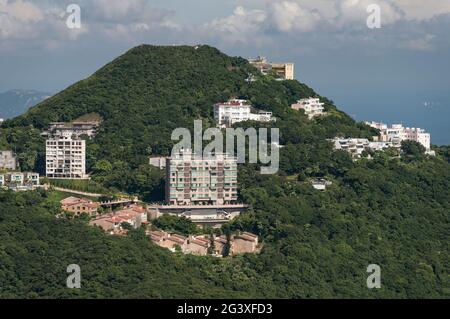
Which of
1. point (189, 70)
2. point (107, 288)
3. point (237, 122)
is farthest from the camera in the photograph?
point (189, 70)

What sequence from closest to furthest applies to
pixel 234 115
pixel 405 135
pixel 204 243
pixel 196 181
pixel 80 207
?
pixel 204 243, pixel 80 207, pixel 196 181, pixel 234 115, pixel 405 135

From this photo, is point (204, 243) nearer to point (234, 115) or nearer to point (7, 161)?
point (7, 161)

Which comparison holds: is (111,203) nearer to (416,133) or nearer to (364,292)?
(364,292)

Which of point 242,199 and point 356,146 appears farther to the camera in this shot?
point 356,146

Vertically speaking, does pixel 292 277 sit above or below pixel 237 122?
below

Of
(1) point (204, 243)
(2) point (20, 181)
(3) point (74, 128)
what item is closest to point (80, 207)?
(2) point (20, 181)

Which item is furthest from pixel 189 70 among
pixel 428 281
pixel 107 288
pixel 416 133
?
pixel 107 288

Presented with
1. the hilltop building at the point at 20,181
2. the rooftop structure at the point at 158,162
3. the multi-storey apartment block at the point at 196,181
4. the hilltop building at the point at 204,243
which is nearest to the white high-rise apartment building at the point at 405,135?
the rooftop structure at the point at 158,162

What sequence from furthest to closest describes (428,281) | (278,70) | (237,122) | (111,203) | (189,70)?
(278,70) < (189,70) < (237,122) < (111,203) < (428,281)

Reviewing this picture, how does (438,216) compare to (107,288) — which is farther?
(438,216)
